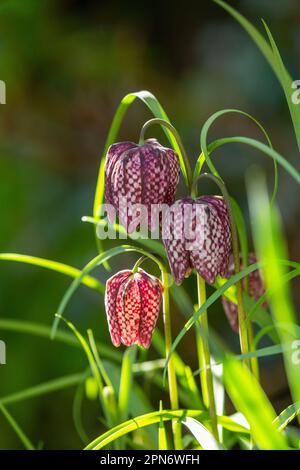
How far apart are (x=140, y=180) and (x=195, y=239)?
0.29ft

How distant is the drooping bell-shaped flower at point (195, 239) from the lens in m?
0.91

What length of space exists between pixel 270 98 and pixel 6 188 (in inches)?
31.7

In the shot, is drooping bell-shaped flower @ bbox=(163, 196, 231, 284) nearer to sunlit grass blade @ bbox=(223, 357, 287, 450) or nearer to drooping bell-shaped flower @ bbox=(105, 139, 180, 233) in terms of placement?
drooping bell-shaped flower @ bbox=(105, 139, 180, 233)

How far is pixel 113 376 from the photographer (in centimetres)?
131

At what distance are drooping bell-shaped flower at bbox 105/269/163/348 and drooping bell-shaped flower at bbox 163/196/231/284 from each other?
0.10 meters

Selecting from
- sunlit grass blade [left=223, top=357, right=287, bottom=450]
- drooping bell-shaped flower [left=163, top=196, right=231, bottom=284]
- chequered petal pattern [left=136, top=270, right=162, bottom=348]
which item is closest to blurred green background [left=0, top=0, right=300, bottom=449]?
chequered petal pattern [left=136, top=270, right=162, bottom=348]

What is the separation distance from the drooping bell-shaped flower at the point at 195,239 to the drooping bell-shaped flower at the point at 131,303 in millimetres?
101

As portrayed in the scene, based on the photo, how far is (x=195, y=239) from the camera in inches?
36.0

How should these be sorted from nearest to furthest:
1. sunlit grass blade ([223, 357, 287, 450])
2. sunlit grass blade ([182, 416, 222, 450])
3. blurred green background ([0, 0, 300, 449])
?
sunlit grass blade ([223, 357, 287, 450]) < sunlit grass blade ([182, 416, 222, 450]) < blurred green background ([0, 0, 300, 449])

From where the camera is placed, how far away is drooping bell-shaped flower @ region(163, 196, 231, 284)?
91cm

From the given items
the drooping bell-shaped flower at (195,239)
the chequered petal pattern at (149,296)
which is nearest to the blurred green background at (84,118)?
the chequered petal pattern at (149,296)

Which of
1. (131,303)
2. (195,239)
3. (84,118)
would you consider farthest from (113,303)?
(84,118)

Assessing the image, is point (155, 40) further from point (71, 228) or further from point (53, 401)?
point (53, 401)

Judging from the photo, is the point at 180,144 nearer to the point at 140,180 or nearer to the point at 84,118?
the point at 140,180
